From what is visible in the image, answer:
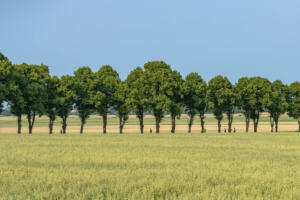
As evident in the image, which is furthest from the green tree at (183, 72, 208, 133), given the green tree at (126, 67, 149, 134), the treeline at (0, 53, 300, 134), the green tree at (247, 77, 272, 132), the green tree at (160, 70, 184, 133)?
the green tree at (247, 77, 272, 132)

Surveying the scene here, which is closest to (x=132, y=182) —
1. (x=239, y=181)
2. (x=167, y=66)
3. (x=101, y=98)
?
(x=239, y=181)

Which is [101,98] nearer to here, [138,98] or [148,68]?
[138,98]

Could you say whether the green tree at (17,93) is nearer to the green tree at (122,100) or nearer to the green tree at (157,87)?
the green tree at (122,100)

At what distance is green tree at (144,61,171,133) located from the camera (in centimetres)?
9931

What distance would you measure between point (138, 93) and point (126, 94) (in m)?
3.07

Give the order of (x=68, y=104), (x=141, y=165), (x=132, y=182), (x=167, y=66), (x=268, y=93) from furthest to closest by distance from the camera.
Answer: (x=268, y=93) → (x=167, y=66) → (x=68, y=104) → (x=141, y=165) → (x=132, y=182)

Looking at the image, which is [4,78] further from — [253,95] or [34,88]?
[253,95]

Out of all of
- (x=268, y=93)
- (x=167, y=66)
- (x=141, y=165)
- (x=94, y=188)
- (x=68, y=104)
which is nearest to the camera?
(x=94, y=188)

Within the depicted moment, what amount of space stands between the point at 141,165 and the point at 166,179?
757cm

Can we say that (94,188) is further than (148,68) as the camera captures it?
No

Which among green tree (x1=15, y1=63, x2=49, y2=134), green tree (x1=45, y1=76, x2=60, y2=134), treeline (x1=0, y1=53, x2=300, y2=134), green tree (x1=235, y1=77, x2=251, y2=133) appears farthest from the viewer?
green tree (x1=235, y1=77, x2=251, y2=133)

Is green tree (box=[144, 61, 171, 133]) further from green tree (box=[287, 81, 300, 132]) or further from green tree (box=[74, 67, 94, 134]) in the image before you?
green tree (box=[287, 81, 300, 132])

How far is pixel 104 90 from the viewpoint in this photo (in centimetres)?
10388

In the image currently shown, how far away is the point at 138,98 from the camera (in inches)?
4016
